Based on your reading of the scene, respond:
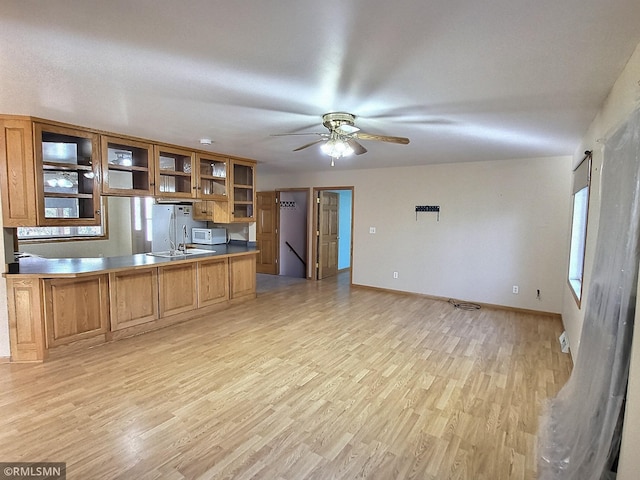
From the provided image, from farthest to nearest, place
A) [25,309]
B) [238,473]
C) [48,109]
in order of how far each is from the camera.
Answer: [25,309] < [48,109] < [238,473]

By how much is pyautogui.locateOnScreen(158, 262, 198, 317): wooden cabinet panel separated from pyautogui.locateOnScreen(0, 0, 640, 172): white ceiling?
183 centimetres

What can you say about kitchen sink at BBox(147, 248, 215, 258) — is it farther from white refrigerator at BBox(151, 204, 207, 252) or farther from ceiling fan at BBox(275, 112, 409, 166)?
ceiling fan at BBox(275, 112, 409, 166)

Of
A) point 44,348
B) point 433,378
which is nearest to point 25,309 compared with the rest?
point 44,348

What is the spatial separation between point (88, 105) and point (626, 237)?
3678mm

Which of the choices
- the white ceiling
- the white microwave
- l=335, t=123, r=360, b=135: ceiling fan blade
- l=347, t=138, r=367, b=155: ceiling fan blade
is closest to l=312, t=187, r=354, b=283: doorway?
the white microwave

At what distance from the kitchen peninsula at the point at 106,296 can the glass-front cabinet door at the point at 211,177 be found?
2.80ft

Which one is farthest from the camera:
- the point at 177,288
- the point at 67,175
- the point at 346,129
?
the point at 177,288

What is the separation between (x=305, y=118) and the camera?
2980 mm

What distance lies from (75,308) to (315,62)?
3.36 m

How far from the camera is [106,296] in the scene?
3.65 meters

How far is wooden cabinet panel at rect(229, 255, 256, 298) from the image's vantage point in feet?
17.0

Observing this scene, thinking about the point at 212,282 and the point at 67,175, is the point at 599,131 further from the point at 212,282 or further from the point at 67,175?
the point at 67,175

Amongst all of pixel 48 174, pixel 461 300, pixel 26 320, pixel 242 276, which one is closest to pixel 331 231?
pixel 242 276

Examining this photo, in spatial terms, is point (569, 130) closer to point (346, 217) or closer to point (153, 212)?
point (346, 217)
